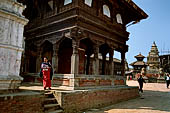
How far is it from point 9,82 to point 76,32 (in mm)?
4686

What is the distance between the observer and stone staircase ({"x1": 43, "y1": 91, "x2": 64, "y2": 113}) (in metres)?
A: 6.23

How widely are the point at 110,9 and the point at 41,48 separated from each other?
6195 millimetres

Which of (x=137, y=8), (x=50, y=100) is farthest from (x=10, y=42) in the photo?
(x=137, y=8)

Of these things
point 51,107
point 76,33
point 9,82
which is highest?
point 76,33

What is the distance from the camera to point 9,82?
5434mm

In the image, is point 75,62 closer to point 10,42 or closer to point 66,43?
point 10,42

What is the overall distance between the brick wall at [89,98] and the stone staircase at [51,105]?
0.20 meters

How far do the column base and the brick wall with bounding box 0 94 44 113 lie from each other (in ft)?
2.46

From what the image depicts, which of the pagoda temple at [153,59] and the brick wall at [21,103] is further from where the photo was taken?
the pagoda temple at [153,59]

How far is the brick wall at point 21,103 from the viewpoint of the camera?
15.2 feet

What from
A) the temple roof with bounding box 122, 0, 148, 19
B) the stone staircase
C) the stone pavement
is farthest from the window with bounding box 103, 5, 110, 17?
the stone staircase

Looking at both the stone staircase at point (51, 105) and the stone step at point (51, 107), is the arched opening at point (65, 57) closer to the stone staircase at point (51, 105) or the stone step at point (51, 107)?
the stone staircase at point (51, 105)

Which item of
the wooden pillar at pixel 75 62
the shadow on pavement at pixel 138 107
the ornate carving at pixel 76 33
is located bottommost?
the shadow on pavement at pixel 138 107

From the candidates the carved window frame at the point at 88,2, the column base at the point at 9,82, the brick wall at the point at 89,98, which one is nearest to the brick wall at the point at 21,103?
the column base at the point at 9,82
